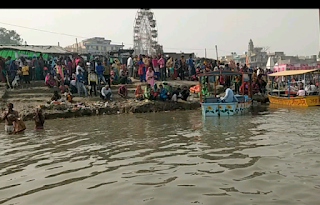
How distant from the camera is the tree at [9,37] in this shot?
179ft

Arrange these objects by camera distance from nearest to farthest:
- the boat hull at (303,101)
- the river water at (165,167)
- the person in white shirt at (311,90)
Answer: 1. the river water at (165,167)
2. the boat hull at (303,101)
3. the person in white shirt at (311,90)

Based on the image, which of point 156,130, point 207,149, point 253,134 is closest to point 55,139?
point 156,130

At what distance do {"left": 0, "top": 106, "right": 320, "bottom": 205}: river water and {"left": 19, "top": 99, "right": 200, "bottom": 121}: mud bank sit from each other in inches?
192

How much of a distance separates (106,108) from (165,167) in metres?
11.0

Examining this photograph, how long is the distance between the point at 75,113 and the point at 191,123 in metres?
6.75

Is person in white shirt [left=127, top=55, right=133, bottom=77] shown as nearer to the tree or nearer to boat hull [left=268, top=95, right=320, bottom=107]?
boat hull [left=268, top=95, right=320, bottom=107]

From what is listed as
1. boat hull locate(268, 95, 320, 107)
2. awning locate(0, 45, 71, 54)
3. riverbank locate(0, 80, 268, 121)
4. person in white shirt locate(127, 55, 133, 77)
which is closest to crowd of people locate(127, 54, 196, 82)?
person in white shirt locate(127, 55, 133, 77)

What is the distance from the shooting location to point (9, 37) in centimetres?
5544

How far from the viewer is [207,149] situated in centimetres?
760

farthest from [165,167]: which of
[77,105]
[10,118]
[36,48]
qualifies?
[36,48]

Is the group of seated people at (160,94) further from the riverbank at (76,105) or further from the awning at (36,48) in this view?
the awning at (36,48)

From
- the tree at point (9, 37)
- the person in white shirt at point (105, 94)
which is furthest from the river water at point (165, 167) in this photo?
the tree at point (9, 37)

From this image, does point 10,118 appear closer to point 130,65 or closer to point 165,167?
point 165,167

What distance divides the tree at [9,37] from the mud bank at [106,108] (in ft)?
148
